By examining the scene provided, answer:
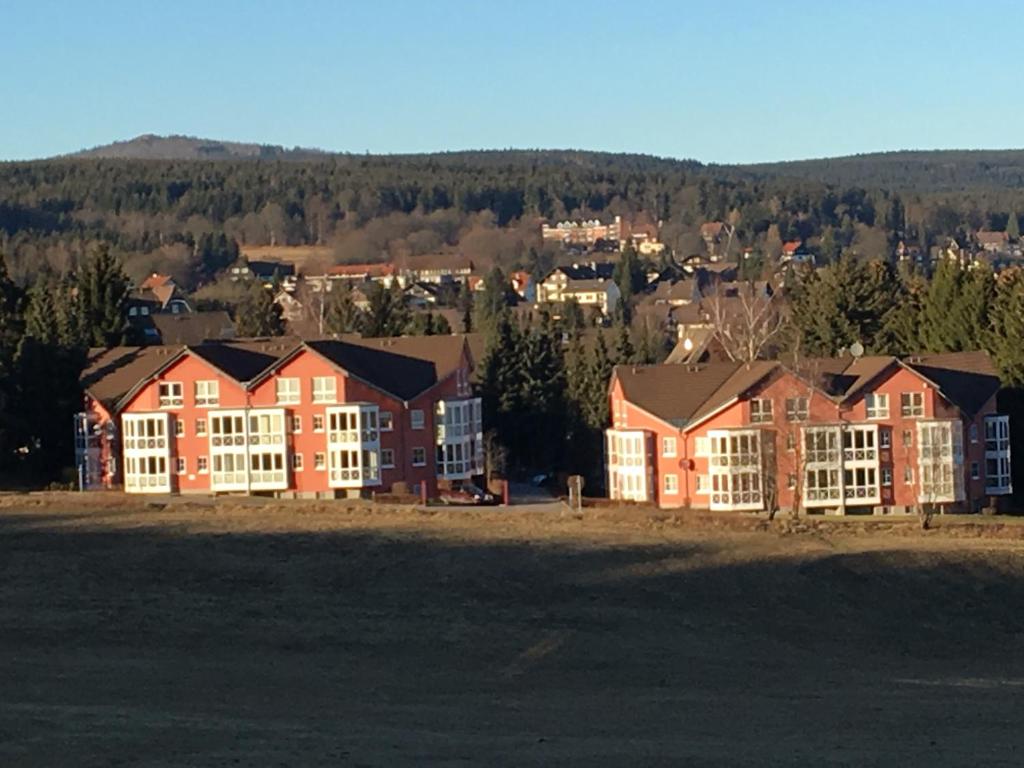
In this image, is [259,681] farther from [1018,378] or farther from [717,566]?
[1018,378]

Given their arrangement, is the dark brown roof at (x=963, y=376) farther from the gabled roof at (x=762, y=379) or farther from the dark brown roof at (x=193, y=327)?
the dark brown roof at (x=193, y=327)

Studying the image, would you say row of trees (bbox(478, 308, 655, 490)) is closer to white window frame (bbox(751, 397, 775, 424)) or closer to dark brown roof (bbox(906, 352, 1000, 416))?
white window frame (bbox(751, 397, 775, 424))

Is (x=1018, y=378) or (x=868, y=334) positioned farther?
(x=868, y=334)

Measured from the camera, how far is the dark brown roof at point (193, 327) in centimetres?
12131

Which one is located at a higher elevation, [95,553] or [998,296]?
[998,296]

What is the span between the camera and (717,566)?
47875 mm

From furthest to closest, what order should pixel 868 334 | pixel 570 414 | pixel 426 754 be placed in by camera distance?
pixel 868 334
pixel 570 414
pixel 426 754

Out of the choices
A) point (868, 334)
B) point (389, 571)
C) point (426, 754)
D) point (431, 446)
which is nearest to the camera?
point (426, 754)

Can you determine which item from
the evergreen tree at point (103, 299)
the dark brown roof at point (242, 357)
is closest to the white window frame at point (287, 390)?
the dark brown roof at point (242, 357)

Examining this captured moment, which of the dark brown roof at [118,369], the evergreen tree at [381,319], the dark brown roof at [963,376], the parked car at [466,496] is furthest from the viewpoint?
the evergreen tree at [381,319]

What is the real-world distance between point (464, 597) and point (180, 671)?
11.8 meters

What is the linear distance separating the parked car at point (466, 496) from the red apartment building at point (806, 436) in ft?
18.1

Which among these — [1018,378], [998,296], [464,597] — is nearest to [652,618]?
[464,597]

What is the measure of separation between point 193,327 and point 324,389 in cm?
5231
